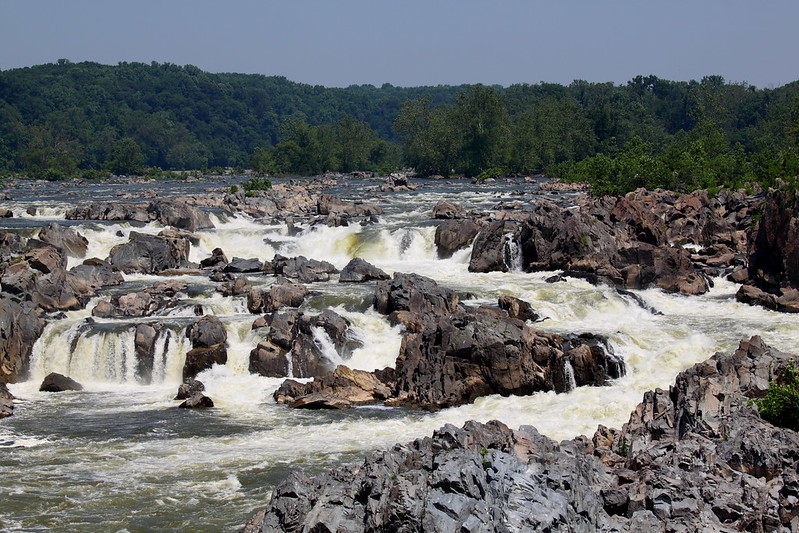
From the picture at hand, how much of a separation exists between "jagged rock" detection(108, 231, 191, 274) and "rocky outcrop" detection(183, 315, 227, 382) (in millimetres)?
12959

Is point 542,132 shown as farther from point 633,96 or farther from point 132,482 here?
point 132,482

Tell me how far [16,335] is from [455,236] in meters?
23.7

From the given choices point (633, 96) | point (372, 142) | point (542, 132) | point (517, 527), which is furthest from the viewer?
point (633, 96)

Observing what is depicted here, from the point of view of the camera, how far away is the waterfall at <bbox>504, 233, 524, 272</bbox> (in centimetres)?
4244

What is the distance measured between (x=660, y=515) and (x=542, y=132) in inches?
4240

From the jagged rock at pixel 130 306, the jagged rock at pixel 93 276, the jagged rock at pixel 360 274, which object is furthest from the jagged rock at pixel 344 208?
the jagged rock at pixel 130 306

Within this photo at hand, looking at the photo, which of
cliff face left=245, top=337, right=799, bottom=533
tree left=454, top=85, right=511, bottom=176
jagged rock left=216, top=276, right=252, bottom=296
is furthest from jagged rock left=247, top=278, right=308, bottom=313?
tree left=454, top=85, right=511, bottom=176

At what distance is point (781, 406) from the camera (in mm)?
17031

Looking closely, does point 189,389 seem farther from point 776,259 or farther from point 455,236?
point 776,259

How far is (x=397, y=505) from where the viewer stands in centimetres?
1277

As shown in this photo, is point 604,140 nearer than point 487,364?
No

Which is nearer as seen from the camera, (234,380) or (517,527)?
(517,527)

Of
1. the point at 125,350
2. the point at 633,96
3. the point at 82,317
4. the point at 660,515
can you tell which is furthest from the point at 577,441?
the point at 633,96

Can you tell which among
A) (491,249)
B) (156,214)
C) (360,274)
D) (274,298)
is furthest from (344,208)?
(274,298)
